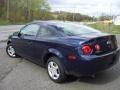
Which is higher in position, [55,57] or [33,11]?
[33,11]

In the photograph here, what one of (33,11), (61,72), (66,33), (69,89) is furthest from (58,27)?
(33,11)

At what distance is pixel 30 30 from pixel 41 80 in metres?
1.89

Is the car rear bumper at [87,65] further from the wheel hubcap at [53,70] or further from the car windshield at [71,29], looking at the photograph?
the car windshield at [71,29]

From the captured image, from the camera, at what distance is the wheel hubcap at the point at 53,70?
18.5 feet

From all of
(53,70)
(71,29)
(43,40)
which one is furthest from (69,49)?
(43,40)

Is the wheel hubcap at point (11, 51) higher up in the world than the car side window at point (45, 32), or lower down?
lower down

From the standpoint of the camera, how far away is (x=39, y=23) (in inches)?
263

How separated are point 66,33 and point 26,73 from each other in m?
1.65

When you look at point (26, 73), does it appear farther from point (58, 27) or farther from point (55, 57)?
point (58, 27)

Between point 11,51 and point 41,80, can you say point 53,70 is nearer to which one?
point 41,80

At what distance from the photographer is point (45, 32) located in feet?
20.5

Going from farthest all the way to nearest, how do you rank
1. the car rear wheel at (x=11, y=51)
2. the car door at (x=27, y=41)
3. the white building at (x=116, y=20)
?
1. the white building at (x=116, y=20)
2. the car rear wheel at (x=11, y=51)
3. the car door at (x=27, y=41)

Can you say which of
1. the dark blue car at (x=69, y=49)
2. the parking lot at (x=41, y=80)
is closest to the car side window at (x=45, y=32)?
the dark blue car at (x=69, y=49)

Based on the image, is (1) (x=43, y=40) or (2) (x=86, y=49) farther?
(1) (x=43, y=40)
